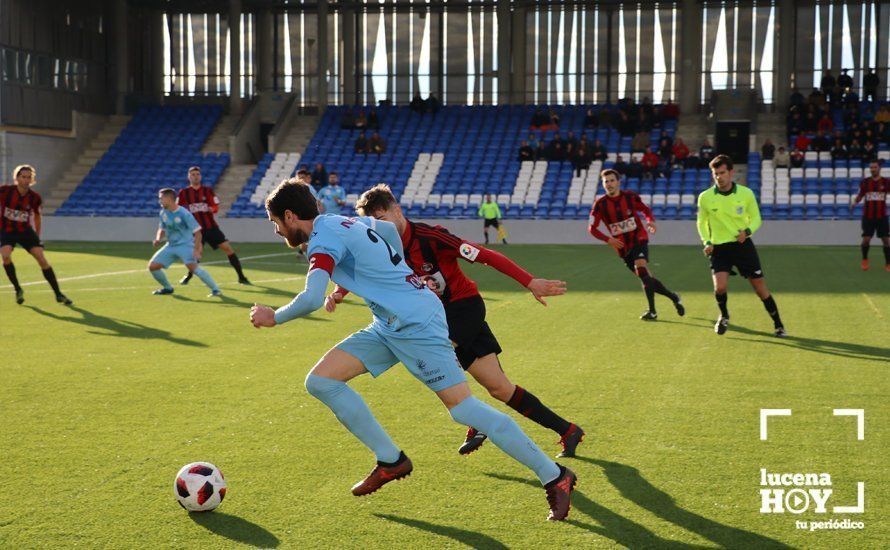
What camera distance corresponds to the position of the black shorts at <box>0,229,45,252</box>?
14648mm

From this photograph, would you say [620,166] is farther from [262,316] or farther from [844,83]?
[262,316]

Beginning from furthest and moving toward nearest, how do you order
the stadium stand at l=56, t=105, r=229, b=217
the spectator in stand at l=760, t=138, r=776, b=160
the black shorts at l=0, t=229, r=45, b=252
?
the stadium stand at l=56, t=105, r=229, b=217
the spectator in stand at l=760, t=138, r=776, b=160
the black shorts at l=0, t=229, r=45, b=252

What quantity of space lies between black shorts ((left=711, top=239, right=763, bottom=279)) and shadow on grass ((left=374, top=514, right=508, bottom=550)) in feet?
23.7

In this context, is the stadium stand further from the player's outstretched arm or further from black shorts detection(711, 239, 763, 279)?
the player's outstretched arm

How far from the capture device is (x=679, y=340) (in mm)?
10969

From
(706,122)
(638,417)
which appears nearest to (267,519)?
(638,417)

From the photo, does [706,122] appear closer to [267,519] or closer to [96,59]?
[96,59]

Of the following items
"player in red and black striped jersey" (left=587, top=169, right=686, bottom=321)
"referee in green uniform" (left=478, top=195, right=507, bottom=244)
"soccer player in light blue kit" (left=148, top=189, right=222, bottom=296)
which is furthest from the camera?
"referee in green uniform" (left=478, top=195, right=507, bottom=244)

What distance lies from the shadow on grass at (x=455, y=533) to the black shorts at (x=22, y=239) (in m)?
11.5

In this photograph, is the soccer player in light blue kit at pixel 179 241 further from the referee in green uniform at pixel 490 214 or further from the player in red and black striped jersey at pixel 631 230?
the referee in green uniform at pixel 490 214

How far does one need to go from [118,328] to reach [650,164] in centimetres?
2724

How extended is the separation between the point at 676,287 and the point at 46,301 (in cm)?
1020

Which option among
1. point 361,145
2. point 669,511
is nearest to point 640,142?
point 361,145

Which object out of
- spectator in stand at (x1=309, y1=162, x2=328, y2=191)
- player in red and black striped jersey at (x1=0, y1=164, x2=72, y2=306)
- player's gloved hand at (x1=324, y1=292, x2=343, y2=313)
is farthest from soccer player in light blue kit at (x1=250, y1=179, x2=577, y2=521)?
spectator in stand at (x1=309, y1=162, x2=328, y2=191)
